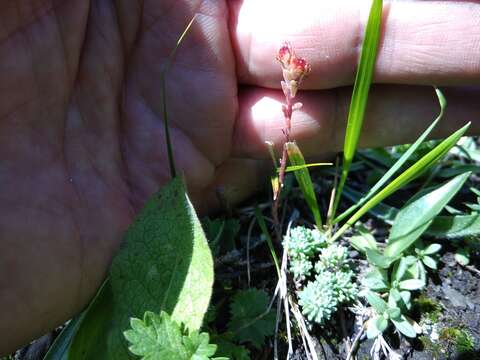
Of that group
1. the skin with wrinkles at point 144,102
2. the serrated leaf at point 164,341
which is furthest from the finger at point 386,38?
the serrated leaf at point 164,341

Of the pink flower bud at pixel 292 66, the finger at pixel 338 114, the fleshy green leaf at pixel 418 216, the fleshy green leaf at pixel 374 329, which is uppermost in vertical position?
the pink flower bud at pixel 292 66

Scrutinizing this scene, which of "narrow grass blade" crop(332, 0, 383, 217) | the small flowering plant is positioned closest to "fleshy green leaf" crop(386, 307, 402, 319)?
the small flowering plant

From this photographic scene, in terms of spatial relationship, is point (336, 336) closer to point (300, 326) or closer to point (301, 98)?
point (300, 326)

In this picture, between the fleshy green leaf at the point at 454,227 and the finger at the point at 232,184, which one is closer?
the fleshy green leaf at the point at 454,227

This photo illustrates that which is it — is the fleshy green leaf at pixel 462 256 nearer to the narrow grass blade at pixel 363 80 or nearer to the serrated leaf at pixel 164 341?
the narrow grass blade at pixel 363 80

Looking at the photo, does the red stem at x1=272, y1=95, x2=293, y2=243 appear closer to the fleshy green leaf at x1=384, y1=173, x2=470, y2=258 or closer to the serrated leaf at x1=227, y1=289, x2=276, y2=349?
the serrated leaf at x1=227, y1=289, x2=276, y2=349

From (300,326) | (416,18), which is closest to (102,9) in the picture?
(416,18)

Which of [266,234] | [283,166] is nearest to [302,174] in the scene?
[283,166]

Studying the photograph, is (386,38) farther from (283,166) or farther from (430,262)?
(430,262)
